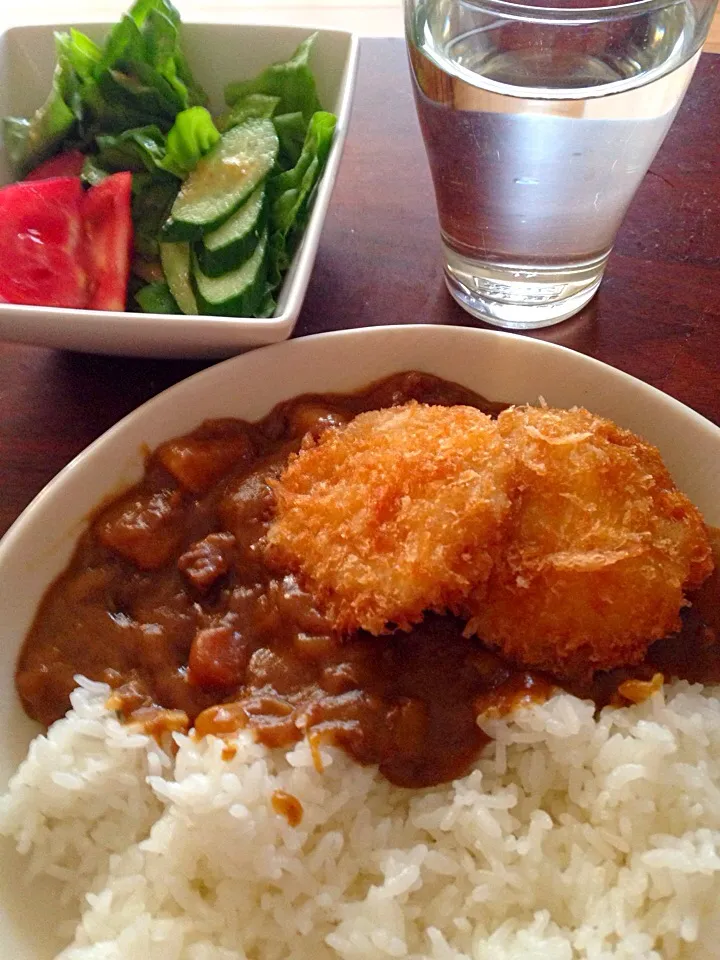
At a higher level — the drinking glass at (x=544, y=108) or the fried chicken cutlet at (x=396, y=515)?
the drinking glass at (x=544, y=108)

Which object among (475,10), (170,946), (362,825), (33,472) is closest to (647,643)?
(362,825)

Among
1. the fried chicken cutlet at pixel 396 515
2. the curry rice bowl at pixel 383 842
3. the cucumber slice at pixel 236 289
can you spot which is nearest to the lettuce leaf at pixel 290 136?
the cucumber slice at pixel 236 289

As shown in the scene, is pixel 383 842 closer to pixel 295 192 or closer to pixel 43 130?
pixel 295 192

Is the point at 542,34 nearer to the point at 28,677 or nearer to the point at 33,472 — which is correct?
the point at 33,472

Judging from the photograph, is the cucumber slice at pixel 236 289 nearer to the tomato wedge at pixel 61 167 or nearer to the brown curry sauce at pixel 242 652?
the brown curry sauce at pixel 242 652

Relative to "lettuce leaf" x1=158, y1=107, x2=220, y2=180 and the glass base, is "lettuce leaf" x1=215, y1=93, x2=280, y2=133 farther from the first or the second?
the glass base

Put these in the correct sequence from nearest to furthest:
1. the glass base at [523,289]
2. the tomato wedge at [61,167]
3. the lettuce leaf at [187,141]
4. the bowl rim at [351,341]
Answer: the bowl rim at [351,341] < the glass base at [523,289] < the lettuce leaf at [187,141] < the tomato wedge at [61,167]

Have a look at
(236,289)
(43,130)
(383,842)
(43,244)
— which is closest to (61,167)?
(43,130)
